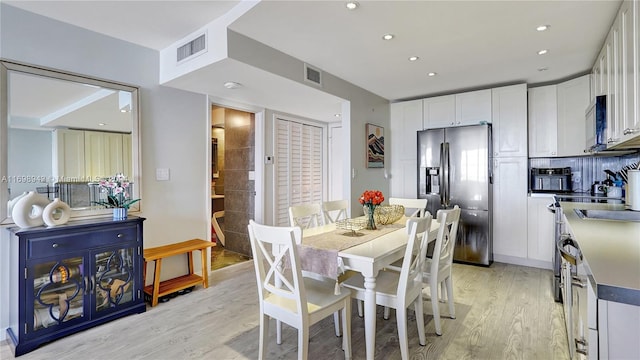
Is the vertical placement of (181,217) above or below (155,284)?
above

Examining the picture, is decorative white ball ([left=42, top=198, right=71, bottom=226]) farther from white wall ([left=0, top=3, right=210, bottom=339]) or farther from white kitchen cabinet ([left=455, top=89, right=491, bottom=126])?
white kitchen cabinet ([left=455, top=89, right=491, bottom=126])

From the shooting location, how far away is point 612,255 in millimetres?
1117

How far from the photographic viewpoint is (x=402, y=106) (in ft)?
15.9

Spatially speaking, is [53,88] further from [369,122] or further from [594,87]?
[594,87]

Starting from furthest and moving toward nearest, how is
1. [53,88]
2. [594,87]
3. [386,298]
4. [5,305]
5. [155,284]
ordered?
[594,87] → [155,284] → [53,88] → [5,305] → [386,298]

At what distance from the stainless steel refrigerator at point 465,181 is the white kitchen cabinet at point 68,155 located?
158 inches

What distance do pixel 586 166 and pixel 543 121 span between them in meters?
0.75

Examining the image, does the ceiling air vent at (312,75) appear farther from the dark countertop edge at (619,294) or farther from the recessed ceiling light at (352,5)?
the dark countertop edge at (619,294)

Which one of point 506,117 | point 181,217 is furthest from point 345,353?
point 506,117

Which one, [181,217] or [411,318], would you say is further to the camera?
[181,217]

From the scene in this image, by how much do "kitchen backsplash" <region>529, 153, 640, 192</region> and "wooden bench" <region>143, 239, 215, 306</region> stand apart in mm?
4504

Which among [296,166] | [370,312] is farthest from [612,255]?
[296,166]

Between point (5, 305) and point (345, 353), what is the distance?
2.59m

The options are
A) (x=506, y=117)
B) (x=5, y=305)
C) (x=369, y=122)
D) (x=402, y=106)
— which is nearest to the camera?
(x=5, y=305)
